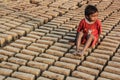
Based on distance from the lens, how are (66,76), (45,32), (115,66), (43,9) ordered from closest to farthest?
(66,76), (115,66), (45,32), (43,9)

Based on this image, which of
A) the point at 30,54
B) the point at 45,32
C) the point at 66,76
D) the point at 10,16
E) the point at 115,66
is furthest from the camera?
the point at 10,16

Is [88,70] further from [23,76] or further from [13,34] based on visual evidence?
[13,34]

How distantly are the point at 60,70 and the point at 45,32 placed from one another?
4.83 ft

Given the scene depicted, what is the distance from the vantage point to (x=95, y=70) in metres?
4.00

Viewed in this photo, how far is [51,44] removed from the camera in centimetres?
483

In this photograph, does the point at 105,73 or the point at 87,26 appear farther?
the point at 87,26

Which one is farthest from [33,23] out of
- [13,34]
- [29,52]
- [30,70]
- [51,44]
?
[30,70]

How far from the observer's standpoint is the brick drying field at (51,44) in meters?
3.94

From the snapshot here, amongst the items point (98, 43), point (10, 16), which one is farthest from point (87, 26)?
point (10, 16)

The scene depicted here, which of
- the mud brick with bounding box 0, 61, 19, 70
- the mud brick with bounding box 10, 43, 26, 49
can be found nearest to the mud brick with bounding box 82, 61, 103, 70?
the mud brick with bounding box 0, 61, 19, 70

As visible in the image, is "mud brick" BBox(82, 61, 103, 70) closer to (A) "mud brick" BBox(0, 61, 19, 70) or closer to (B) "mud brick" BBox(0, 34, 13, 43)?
(A) "mud brick" BBox(0, 61, 19, 70)

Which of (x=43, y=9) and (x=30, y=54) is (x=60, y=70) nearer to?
(x=30, y=54)

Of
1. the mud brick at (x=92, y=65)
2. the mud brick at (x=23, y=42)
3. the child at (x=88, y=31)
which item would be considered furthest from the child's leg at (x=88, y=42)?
the mud brick at (x=23, y=42)

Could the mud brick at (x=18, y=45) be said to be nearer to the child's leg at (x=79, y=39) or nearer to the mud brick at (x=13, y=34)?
the mud brick at (x=13, y=34)
